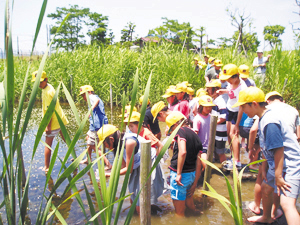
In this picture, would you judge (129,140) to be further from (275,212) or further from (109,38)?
(109,38)

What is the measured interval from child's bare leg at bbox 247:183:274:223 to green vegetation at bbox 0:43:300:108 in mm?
5377

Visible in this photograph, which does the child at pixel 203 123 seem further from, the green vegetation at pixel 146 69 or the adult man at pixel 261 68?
the adult man at pixel 261 68

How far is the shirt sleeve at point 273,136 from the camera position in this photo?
2.33 meters

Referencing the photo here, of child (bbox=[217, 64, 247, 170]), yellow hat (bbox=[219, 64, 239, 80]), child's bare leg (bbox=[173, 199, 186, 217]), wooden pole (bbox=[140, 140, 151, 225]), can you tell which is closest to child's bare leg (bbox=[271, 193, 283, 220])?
child's bare leg (bbox=[173, 199, 186, 217])

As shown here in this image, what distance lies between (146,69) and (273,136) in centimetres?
917

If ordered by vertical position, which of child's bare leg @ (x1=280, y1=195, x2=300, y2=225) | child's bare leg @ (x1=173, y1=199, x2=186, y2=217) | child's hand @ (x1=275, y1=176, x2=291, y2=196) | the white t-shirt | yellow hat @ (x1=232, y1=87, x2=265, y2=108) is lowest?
child's bare leg @ (x1=173, y1=199, x2=186, y2=217)

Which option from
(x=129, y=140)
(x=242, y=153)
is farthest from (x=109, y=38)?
(x=129, y=140)

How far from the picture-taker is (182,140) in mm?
3164

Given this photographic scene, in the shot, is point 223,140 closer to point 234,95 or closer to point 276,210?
point 234,95

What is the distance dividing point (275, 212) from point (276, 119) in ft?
4.48

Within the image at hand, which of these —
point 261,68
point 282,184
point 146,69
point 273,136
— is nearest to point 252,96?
point 273,136

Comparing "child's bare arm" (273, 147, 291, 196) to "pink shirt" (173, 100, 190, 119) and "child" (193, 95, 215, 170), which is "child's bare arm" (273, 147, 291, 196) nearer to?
"child" (193, 95, 215, 170)

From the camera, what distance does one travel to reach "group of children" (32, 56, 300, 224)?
241cm

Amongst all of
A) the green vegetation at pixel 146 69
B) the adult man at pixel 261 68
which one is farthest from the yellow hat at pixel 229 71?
the adult man at pixel 261 68
